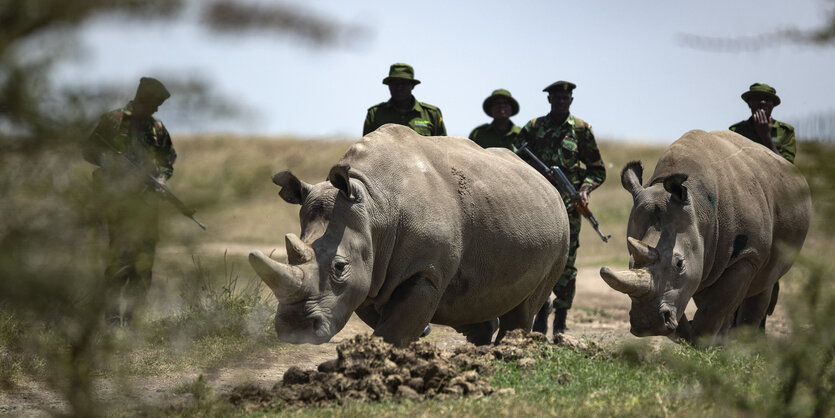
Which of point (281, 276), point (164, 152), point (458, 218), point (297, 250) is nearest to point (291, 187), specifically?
point (297, 250)

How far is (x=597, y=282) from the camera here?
16.9 m

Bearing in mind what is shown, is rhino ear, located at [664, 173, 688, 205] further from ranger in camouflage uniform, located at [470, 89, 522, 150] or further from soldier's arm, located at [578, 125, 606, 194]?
ranger in camouflage uniform, located at [470, 89, 522, 150]

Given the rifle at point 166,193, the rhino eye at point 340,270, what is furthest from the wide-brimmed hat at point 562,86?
the rifle at point 166,193

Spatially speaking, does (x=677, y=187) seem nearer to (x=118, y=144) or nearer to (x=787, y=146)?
(x=787, y=146)

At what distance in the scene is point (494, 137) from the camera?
1127 cm

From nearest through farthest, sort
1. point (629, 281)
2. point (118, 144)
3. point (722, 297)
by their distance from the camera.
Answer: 1. point (118, 144)
2. point (629, 281)
3. point (722, 297)

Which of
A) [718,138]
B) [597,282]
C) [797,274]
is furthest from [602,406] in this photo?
[597,282]

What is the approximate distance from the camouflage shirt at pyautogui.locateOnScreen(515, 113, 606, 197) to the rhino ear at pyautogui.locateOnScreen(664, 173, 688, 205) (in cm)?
246

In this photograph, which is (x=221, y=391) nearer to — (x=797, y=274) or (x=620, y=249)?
(x=797, y=274)

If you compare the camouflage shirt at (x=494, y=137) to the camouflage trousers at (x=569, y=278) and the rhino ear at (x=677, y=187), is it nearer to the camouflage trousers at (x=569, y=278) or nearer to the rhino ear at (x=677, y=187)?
the camouflage trousers at (x=569, y=278)

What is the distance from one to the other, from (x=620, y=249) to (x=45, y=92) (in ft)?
73.1

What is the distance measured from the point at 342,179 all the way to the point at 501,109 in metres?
5.49

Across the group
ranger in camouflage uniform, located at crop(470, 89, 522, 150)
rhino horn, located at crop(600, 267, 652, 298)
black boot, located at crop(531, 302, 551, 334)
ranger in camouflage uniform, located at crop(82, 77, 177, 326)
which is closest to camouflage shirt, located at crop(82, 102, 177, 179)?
ranger in camouflage uniform, located at crop(82, 77, 177, 326)

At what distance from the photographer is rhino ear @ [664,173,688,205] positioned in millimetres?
7609
